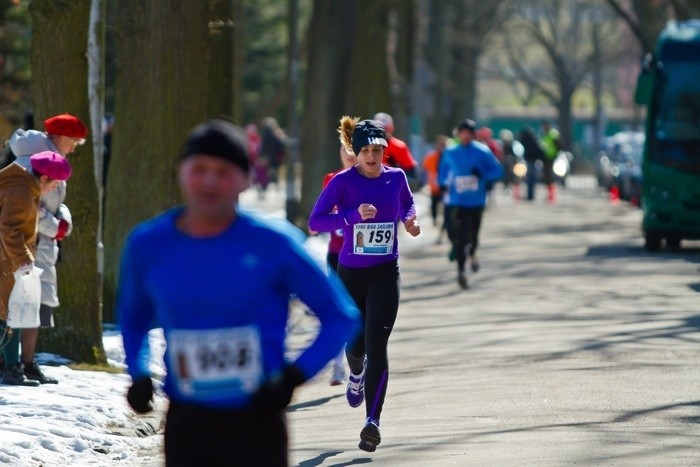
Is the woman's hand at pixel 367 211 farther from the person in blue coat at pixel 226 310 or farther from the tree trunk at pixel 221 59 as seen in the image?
the tree trunk at pixel 221 59

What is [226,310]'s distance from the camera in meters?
5.24

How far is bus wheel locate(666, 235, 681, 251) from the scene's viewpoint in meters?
26.0

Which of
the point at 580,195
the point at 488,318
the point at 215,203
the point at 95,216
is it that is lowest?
the point at 580,195

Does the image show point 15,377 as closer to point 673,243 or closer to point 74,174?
point 74,174

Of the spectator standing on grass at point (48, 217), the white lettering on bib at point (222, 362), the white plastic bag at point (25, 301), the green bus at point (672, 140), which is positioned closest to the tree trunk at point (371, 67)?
the green bus at point (672, 140)

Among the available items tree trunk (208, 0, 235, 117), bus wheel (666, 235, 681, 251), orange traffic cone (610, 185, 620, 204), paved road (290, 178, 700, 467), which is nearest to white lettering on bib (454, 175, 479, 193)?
paved road (290, 178, 700, 467)

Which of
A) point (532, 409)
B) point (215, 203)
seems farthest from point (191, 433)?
point (532, 409)

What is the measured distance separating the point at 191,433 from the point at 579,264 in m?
19.0

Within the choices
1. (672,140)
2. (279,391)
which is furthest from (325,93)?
(279,391)

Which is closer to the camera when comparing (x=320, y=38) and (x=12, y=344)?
(x=12, y=344)

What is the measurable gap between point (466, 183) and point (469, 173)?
12 cm

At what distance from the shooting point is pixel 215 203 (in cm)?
516

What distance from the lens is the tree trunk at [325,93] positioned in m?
29.4

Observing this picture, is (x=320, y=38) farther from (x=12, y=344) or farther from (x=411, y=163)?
(x=12, y=344)
